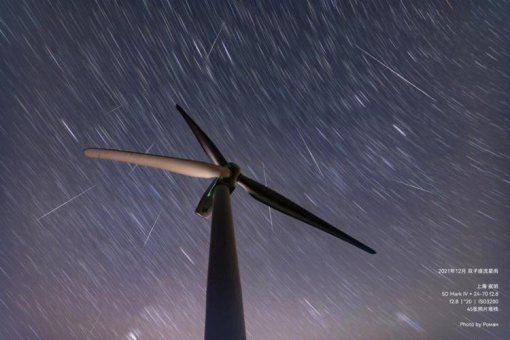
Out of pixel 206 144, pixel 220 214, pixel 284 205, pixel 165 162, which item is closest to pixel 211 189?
pixel 165 162

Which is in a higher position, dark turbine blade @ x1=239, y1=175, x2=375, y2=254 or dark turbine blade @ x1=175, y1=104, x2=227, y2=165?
dark turbine blade @ x1=175, y1=104, x2=227, y2=165

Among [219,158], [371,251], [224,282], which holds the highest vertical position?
[219,158]

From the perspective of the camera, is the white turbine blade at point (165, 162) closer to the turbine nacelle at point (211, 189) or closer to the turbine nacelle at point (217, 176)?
the turbine nacelle at point (217, 176)

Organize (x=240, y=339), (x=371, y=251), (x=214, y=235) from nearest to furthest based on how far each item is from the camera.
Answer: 1. (x=240, y=339)
2. (x=214, y=235)
3. (x=371, y=251)

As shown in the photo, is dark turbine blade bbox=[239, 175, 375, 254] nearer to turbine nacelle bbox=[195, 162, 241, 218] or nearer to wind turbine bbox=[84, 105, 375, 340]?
wind turbine bbox=[84, 105, 375, 340]

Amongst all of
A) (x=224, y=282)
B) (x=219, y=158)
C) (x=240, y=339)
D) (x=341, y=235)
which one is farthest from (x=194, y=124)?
(x=240, y=339)

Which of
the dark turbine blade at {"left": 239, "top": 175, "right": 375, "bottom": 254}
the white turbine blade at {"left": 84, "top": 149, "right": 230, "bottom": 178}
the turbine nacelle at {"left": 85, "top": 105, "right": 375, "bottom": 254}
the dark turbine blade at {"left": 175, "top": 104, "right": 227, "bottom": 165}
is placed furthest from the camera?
the dark turbine blade at {"left": 175, "top": 104, "right": 227, "bottom": 165}

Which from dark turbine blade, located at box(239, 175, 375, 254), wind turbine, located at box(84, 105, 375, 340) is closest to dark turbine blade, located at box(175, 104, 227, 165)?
wind turbine, located at box(84, 105, 375, 340)

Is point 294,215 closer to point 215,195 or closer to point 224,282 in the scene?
point 215,195

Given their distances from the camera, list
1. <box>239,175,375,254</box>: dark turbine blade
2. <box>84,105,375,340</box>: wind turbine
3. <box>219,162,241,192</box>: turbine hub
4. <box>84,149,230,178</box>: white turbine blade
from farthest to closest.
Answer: <box>239,175,375,254</box>: dark turbine blade → <box>219,162,241,192</box>: turbine hub → <box>84,149,230,178</box>: white turbine blade → <box>84,105,375,340</box>: wind turbine
